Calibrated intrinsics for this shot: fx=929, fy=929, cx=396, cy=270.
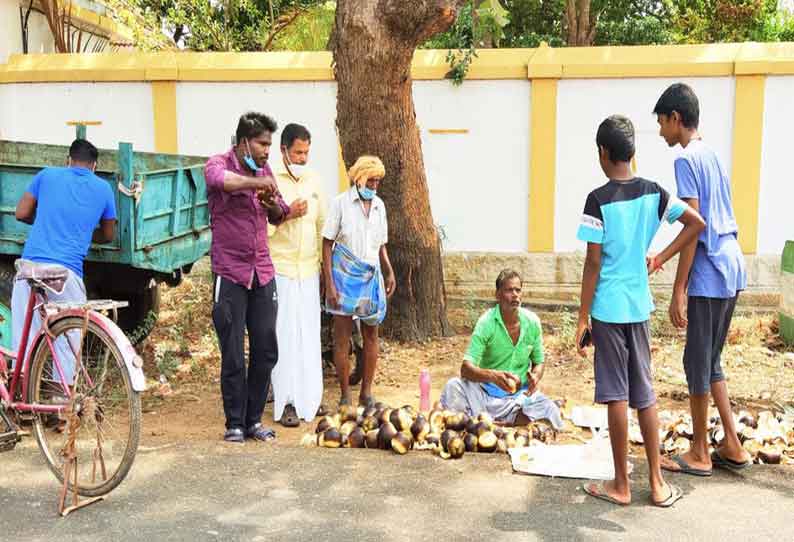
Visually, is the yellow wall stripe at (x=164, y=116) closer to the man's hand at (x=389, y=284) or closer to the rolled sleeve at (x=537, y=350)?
the man's hand at (x=389, y=284)

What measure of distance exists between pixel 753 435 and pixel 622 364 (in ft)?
4.68

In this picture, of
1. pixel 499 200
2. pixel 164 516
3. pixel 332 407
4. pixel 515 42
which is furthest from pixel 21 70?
pixel 515 42

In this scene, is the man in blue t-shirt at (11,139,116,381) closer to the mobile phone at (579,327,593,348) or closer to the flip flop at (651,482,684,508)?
the mobile phone at (579,327,593,348)

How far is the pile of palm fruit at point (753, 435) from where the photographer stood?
4.98 metres

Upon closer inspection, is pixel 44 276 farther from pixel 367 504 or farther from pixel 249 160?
pixel 367 504

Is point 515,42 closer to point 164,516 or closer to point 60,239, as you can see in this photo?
point 60,239

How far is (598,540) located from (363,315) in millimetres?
2704

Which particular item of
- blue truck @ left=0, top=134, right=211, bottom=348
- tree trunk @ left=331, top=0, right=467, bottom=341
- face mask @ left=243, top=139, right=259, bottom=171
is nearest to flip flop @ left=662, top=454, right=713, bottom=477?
face mask @ left=243, top=139, right=259, bottom=171

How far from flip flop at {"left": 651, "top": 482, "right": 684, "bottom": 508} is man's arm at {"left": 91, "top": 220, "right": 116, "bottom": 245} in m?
3.61

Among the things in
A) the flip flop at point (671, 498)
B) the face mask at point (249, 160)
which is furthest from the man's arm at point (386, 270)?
the flip flop at point (671, 498)

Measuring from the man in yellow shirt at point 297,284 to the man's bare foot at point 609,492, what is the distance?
2.33 meters

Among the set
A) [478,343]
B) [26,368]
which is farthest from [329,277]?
[26,368]

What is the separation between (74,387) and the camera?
4.36 metres

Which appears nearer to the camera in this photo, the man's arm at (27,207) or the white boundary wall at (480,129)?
the man's arm at (27,207)
